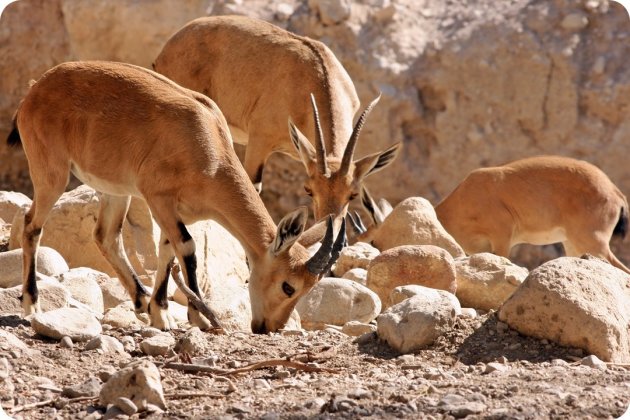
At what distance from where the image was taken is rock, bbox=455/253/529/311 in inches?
395

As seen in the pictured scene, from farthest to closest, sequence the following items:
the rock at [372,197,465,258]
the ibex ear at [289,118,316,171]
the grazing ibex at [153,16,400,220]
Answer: the rock at [372,197,465,258], the grazing ibex at [153,16,400,220], the ibex ear at [289,118,316,171]

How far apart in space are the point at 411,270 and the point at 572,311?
2.55m

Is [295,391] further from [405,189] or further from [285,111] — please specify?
[405,189]

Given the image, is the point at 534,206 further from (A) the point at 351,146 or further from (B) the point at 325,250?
(B) the point at 325,250

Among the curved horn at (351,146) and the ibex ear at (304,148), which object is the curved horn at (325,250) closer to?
the curved horn at (351,146)

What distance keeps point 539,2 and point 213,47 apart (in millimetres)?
7230

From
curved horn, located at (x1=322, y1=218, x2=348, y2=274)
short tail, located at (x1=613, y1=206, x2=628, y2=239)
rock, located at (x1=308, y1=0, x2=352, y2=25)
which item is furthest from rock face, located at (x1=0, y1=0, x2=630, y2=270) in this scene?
curved horn, located at (x1=322, y1=218, x2=348, y2=274)

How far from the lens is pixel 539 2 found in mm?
18062

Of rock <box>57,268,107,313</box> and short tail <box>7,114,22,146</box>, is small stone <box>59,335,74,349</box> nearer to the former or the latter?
rock <box>57,268,107,313</box>

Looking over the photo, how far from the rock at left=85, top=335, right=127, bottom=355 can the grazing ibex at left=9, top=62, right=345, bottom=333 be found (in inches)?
47.6

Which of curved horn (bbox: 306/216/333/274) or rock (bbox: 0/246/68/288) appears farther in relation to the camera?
rock (bbox: 0/246/68/288)

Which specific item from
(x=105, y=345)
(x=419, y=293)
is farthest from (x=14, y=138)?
(x=419, y=293)

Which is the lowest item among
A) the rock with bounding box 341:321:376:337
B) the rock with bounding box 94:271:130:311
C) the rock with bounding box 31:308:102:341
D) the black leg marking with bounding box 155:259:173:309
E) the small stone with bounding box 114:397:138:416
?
the rock with bounding box 94:271:130:311

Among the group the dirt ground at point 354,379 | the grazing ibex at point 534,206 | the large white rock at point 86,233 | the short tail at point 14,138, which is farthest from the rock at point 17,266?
A: the grazing ibex at point 534,206
